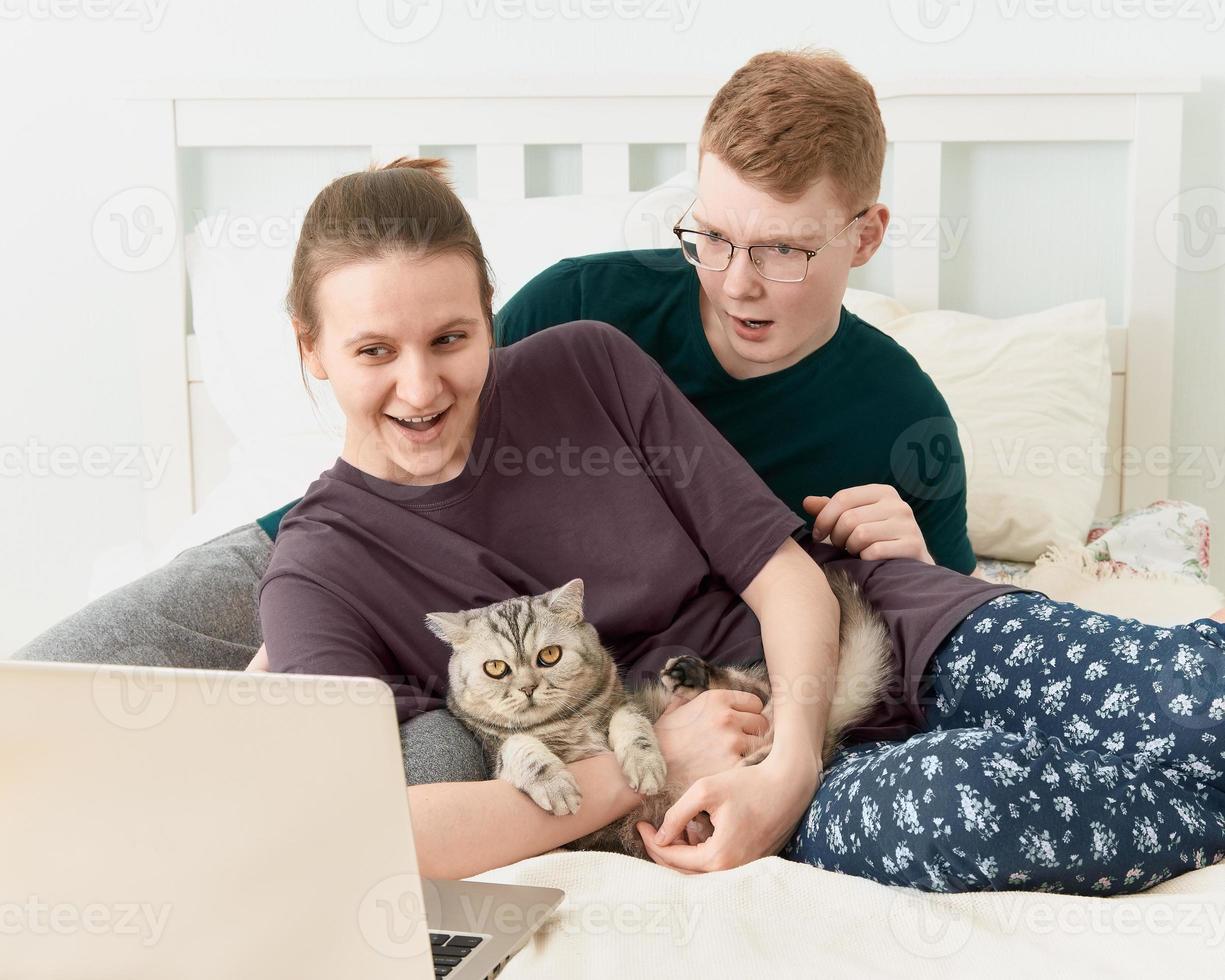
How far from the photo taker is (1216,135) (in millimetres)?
2254

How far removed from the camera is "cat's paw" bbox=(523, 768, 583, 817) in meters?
0.98

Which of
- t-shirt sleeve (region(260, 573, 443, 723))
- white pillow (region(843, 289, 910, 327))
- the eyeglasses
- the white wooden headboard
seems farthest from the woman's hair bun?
white pillow (region(843, 289, 910, 327))

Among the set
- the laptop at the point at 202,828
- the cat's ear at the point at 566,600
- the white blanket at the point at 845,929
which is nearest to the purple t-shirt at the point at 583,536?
the cat's ear at the point at 566,600

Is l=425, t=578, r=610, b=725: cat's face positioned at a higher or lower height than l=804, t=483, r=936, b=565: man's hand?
lower

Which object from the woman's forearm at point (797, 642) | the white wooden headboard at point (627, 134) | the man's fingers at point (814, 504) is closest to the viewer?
the woman's forearm at point (797, 642)

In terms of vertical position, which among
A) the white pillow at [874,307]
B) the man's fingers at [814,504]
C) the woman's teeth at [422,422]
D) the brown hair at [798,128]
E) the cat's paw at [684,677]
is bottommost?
the cat's paw at [684,677]

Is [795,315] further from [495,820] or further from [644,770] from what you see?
[495,820]

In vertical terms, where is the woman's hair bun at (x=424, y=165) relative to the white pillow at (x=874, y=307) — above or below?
above

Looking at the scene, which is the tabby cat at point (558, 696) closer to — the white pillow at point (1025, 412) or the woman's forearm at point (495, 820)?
the woman's forearm at point (495, 820)

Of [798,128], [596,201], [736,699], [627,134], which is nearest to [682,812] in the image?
[736,699]

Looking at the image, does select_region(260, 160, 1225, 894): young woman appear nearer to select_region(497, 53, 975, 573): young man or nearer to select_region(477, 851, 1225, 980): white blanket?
select_region(477, 851, 1225, 980): white blanket

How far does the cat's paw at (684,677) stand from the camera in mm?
1129

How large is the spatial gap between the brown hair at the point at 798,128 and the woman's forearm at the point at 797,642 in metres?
0.46

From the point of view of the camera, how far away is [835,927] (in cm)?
84
